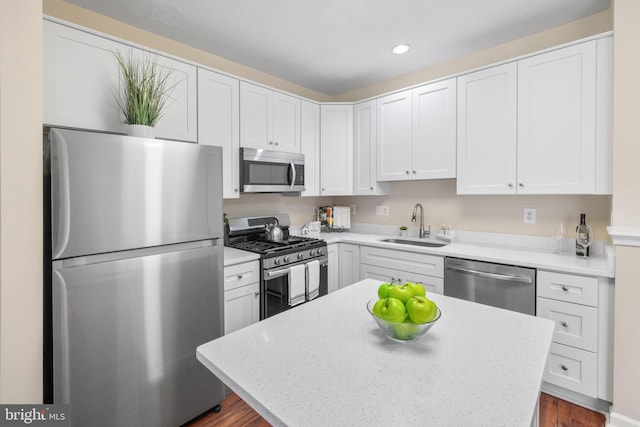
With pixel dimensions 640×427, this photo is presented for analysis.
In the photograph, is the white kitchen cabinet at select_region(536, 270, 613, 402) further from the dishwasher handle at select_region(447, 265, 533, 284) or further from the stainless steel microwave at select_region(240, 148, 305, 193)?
the stainless steel microwave at select_region(240, 148, 305, 193)

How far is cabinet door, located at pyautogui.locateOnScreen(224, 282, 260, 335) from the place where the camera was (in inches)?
85.6

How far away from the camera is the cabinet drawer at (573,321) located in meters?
1.92

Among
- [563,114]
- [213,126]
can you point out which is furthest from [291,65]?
[563,114]

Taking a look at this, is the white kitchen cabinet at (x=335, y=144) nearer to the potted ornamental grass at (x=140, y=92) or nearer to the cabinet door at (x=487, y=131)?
the cabinet door at (x=487, y=131)

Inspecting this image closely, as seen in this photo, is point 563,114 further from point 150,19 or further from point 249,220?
point 150,19

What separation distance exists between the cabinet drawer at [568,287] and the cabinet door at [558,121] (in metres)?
0.61

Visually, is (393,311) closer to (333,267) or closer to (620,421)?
(620,421)

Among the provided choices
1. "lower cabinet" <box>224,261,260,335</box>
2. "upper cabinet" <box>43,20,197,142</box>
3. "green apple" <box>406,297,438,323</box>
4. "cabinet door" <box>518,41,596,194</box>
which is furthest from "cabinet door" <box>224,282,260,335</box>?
"cabinet door" <box>518,41,596,194</box>

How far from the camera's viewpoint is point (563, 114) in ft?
7.15

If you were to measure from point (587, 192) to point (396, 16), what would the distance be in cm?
179

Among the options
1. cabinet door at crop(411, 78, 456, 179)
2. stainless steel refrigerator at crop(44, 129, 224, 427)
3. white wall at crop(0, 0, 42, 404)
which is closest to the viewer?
white wall at crop(0, 0, 42, 404)

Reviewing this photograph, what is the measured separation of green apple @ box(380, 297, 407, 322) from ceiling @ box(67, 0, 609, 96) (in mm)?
1992

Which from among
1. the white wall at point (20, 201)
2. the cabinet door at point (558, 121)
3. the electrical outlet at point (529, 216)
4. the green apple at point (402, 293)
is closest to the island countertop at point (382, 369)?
the green apple at point (402, 293)

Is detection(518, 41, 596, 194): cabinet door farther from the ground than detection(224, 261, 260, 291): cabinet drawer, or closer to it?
farther from the ground
